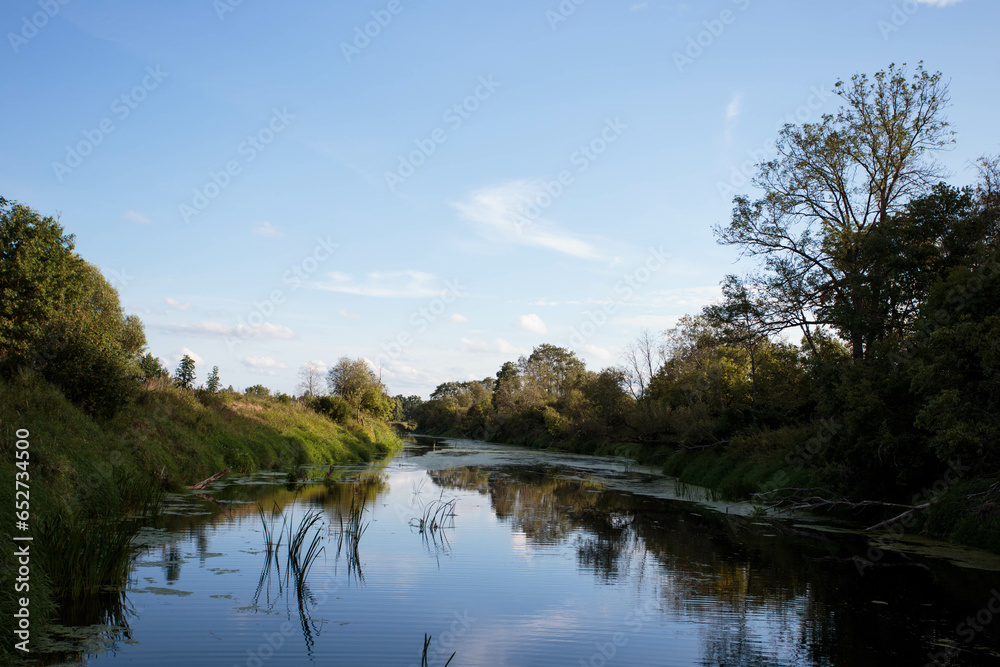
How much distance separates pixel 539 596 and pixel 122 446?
11.7m

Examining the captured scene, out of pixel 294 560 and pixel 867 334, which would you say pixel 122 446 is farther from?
pixel 867 334

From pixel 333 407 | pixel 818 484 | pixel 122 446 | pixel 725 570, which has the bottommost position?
pixel 725 570

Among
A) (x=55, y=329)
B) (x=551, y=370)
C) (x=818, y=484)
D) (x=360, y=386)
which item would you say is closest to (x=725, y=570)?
(x=818, y=484)

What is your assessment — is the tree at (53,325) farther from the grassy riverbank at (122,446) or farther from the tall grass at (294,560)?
the tall grass at (294,560)

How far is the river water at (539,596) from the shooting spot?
6809 mm

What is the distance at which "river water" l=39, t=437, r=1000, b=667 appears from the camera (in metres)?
6.81

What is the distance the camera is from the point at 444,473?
30156mm

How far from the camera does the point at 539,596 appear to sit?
30.0ft

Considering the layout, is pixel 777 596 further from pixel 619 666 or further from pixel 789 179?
pixel 789 179

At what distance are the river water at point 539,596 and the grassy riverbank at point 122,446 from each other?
39.1 inches

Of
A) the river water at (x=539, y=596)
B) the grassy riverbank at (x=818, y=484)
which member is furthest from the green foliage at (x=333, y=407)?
the river water at (x=539, y=596)

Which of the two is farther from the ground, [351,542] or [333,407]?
[333,407]

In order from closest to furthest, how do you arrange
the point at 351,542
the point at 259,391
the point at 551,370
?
1. the point at 351,542
2. the point at 259,391
3. the point at 551,370

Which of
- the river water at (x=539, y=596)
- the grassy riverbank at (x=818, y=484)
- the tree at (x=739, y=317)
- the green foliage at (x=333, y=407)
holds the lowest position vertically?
the river water at (x=539, y=596)
